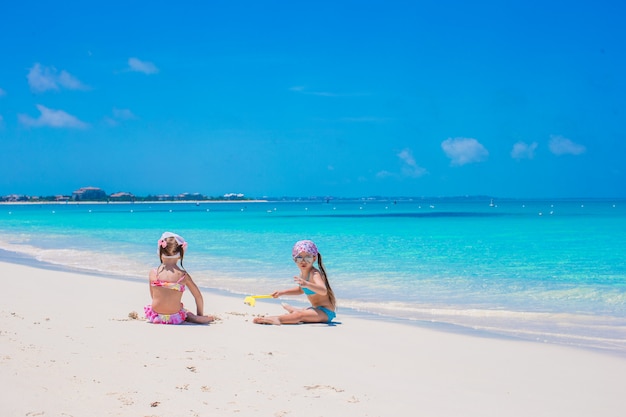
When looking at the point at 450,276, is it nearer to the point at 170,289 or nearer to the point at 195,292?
the point at 195,292

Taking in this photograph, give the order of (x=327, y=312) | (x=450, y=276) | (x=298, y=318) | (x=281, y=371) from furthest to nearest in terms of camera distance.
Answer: (x=450, y=276) → (x=327, y=312) → (x=298, y=318) → (x=281, y=371)

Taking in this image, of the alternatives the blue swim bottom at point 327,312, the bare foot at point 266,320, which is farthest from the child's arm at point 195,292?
the blue swim bottom at point 327,312

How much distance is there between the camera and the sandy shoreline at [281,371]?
4.62 meters

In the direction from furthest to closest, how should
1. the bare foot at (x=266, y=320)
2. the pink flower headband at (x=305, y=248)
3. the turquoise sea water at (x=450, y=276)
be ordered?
the turquoise sea water at (x=450, y=276), the pink flower headband at (x=305, y=248), the bare foot at (x=266, y=320)

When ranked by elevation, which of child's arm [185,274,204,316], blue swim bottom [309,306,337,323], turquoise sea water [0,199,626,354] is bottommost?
turquoise sea water [0,199,626,354]

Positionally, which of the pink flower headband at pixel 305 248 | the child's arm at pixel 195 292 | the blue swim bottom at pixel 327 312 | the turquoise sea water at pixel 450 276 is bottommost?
the turquoise sea water at pixel 450 276

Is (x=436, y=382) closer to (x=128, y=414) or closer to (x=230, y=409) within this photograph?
(x=230, y=409)

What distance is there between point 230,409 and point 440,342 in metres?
3.49

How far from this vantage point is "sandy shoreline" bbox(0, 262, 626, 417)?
4.62 metres

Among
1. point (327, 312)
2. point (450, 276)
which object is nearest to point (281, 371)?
point (327, 312)

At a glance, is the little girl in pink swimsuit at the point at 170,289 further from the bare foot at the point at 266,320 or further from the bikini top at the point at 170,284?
the bare foot at the point at 266,320

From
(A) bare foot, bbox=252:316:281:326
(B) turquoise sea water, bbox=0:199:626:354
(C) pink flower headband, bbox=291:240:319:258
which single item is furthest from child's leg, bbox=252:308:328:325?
(B) turquoise sea water, bbox=0:199:626:354

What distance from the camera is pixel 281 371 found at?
5.61 m

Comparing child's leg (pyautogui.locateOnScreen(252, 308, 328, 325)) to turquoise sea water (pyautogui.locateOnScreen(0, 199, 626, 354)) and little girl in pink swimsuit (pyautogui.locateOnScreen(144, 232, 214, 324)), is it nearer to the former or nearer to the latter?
little girl in pink swimsuit (pyautogui.locateOnScreen(144, 232, 214, 324))
